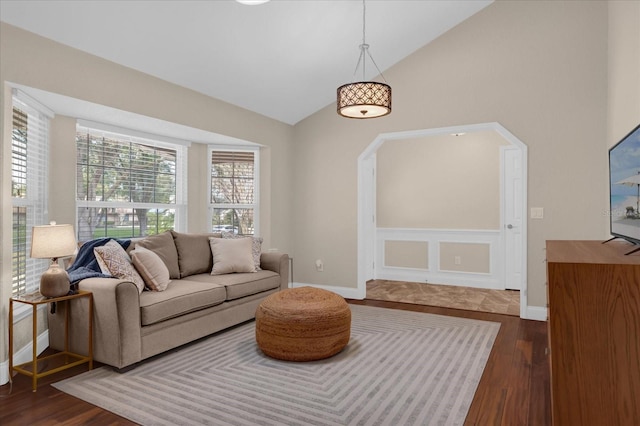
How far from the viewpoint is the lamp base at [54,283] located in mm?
2684

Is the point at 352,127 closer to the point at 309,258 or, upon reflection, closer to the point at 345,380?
the point at 309,258

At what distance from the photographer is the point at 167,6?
2.99 metres

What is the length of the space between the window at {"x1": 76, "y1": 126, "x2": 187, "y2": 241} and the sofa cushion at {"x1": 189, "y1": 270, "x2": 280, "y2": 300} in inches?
40.5

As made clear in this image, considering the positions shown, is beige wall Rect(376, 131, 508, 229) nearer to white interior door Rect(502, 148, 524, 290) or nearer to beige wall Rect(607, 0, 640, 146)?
white interior door Rect(502, 148, 524, 290)

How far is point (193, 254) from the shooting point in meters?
4.02

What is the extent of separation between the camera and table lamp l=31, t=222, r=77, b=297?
8.56ft

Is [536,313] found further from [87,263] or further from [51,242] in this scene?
[51,242]

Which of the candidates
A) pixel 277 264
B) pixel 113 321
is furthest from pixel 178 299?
pixel 277 264

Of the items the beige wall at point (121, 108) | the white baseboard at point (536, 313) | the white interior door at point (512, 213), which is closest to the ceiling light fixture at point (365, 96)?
the beige wall at point (121, 108)

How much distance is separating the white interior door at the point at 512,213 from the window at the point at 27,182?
544 cm

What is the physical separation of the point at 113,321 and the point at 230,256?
1.48 m

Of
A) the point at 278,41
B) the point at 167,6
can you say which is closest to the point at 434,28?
the point at 278,41

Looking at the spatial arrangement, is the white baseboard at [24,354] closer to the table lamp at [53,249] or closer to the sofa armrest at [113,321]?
the sofa armrest at [113,321]

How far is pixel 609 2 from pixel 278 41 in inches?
121
